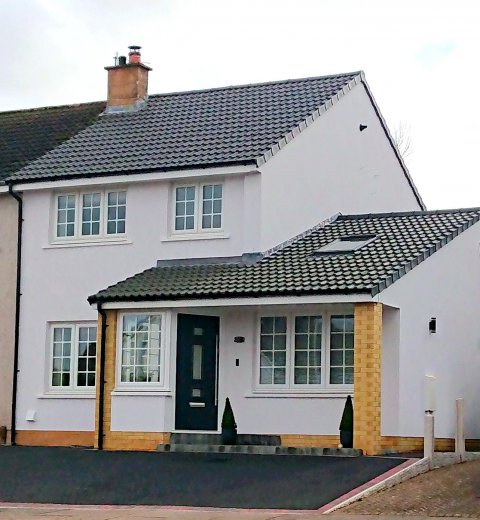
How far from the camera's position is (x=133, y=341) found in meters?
24.5

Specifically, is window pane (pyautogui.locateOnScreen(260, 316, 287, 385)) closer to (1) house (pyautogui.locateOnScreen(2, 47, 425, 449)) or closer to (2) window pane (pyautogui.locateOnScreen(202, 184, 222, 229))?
(1) house (pyautogui.locateOnScreen(2, 47, 425, 449))

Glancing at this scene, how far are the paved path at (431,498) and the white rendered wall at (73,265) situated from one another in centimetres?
813

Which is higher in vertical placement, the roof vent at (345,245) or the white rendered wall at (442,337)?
the roof vent at (345,245)

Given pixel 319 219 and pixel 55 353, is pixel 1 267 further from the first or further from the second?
pixel 319 219

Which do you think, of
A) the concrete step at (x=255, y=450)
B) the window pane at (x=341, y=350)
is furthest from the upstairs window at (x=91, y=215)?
the window pane at (x=341, y=350)

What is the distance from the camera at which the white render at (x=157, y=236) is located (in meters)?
25.4

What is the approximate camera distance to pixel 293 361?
24.2 meters

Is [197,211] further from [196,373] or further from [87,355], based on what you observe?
[87,355]

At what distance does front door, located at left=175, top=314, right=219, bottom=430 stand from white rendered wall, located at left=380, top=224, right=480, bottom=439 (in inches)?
155

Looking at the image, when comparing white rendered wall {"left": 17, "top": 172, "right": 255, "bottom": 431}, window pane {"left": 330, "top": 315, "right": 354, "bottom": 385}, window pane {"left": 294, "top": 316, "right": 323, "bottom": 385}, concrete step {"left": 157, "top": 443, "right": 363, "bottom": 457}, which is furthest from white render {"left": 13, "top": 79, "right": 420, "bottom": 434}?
window pane {"left": 330, "top": 315, "right": 354, "bottom": 385}

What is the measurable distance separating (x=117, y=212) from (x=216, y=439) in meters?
5.76

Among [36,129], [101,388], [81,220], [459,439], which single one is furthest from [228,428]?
[36,129]

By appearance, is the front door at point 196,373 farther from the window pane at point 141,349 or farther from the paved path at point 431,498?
the paved path at point 431,498

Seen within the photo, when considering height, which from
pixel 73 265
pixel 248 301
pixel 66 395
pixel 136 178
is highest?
pixel 136 178
